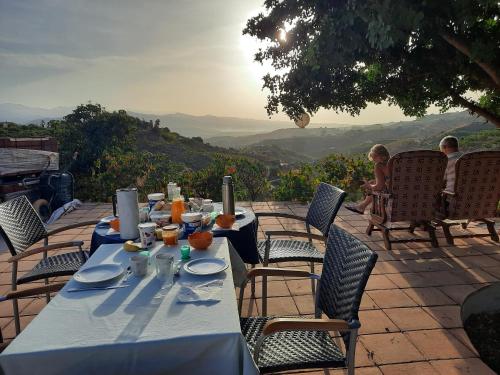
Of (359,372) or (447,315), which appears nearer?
(359,372)

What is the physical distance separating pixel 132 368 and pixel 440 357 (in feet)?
5.85

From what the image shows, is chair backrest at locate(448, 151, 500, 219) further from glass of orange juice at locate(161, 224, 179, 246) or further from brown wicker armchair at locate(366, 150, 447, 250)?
glass of orange juice at locate(161, 224, 179, 246)

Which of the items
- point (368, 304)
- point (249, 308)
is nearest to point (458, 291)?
point (368, 304)

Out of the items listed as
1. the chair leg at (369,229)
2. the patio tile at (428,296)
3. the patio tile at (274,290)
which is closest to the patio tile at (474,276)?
the patio tile at (428,296)

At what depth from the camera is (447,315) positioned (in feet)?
8.20

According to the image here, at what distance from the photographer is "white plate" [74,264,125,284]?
1.51 m

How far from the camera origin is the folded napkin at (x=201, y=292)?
1.35 meters

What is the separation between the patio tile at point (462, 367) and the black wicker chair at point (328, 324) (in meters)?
0.77

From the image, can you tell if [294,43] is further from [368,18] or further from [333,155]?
[333,155]

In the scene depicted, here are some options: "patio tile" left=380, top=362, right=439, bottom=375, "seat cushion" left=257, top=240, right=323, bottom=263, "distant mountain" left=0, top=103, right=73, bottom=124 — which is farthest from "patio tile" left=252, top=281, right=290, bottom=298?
"distant mountain" left=0, top=103, right=73, bottom=124

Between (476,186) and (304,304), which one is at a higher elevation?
(476,186)

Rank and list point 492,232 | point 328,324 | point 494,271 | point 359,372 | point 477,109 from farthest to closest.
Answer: point 477,109
point 492,232
point 494,271
point 359,372
point 328,324

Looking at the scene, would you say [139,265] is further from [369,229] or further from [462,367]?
[369,229]

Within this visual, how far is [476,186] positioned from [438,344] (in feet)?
7.07
